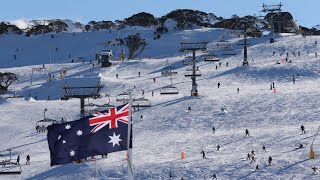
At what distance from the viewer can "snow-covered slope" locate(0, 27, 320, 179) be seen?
40.3 meters

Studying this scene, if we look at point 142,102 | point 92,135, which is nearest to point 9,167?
point 142,102

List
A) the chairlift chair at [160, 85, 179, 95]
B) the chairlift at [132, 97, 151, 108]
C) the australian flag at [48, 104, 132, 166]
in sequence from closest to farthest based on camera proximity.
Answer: the australian flag at [48, 104, 132, 166] < the chairlift at [132, 97, 151, 108] < the chairlift chair at [160, 85, 179, 95]

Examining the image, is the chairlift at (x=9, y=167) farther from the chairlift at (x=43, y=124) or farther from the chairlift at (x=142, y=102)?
the chairlift at (x=142, y=102)

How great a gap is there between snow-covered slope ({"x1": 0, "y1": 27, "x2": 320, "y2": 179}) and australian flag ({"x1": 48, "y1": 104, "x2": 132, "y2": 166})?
21.2 metres

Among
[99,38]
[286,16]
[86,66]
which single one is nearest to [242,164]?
[86,66]

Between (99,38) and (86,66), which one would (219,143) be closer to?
(86,66)

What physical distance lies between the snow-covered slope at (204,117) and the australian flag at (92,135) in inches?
833

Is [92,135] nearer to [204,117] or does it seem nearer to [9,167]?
[9,167]

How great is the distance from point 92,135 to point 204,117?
39.0 metres

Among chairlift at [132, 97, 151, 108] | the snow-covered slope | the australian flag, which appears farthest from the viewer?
chairlift at [132, 97, 151, 108]

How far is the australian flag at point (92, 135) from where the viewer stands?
54.8 ft

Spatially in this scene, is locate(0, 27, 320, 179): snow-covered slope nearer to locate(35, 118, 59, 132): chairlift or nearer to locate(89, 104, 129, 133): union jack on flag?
locate(35, 118, 59, 132): chairlift

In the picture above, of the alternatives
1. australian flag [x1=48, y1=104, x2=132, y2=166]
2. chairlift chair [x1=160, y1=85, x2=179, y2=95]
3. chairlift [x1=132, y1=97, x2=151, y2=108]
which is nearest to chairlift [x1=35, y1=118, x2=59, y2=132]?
chairlift [x1=132, y1=97, x2=151, y2=108]

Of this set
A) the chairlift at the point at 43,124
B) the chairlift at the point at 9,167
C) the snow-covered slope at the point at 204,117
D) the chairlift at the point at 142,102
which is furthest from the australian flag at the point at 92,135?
the chairlift at the point at 142,102
